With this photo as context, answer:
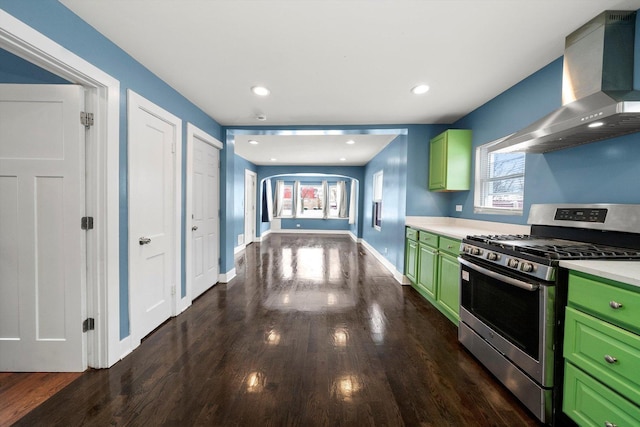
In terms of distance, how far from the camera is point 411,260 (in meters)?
3.63

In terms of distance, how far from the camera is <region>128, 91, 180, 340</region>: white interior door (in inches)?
83.7

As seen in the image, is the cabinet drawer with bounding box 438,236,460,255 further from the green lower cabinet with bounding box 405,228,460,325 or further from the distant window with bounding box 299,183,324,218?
the distant window with bounding box 299,183,324,218

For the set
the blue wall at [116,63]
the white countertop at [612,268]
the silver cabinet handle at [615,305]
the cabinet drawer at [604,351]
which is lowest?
the cabinet drawer at [604,351]

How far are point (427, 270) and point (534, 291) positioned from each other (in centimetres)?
165

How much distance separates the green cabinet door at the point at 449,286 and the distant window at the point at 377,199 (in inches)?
122

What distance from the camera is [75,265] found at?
1786 mm

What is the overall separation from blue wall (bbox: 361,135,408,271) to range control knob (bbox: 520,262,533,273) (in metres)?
2.34

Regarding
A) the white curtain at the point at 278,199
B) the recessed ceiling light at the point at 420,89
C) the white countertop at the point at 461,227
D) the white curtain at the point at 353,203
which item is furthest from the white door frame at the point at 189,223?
the white curtain at the point at 278,199

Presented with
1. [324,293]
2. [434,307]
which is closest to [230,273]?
[324,293]

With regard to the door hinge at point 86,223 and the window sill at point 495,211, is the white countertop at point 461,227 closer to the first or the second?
the window sill at point 495,211

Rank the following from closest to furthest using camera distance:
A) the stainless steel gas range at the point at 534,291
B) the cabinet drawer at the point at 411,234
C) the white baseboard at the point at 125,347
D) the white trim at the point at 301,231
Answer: the stainless steel gas range at the point at 534,291
the white baseboard at the point at 125,347
the cabinet drawer at the point at 411,234
the white trim at the point at 301,231

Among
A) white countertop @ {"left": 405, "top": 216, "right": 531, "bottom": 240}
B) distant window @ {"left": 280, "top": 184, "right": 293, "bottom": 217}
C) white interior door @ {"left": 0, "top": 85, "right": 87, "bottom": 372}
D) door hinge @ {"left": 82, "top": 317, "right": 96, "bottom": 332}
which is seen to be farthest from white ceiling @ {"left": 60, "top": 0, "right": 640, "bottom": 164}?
distant window @ {"left": 280, "top": 184, "right": 293, "bottom": 217}

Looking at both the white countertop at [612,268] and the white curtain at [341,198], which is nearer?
the white countertop at [612,268]

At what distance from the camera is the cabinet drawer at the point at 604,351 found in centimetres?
109
